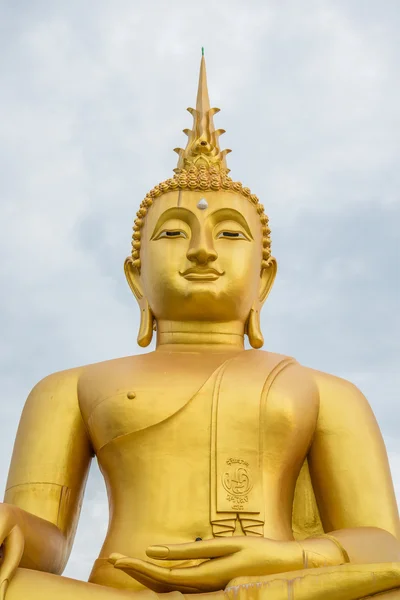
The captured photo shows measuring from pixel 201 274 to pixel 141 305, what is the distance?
0.67 metres

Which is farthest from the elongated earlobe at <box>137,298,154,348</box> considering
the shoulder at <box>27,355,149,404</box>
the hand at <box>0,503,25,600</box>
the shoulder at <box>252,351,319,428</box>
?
the hand at <box>0,503,25,600</box>

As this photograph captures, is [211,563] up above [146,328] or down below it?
below

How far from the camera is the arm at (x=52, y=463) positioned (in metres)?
7.19

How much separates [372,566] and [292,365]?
2031mm

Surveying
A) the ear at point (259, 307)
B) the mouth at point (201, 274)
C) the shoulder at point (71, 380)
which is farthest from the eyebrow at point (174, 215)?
the shoulder at point (71, 380)

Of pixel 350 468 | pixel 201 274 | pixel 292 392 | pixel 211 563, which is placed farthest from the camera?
pixel 201 274

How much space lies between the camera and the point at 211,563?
245 inches

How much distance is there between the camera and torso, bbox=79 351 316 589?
699 cm

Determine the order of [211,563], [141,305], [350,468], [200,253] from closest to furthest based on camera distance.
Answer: [211,563]
[350,468]
[200,253]
[141,305]

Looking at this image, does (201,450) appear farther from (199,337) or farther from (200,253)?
(200,253)

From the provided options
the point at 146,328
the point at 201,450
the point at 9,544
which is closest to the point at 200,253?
the point at 146,328

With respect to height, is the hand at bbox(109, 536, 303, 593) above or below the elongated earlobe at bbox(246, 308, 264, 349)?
below

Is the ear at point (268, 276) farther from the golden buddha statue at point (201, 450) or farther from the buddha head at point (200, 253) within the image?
the golden buddha statue at point (201, 450)

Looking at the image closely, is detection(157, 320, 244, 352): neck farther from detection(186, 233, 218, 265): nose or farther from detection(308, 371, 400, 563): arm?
detection(308, 371, 400, 563): arm
